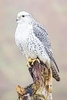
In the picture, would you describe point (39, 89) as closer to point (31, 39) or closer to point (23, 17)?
point (31, 39)

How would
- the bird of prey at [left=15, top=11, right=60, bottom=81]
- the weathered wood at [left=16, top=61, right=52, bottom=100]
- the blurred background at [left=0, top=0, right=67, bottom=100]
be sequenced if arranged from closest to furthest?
the weathered wood at [left=16, top=61, right=52, bottom=100]
the bird of prey at [left=15, top=11, right=60, bottom=81]
the blurred background at [left=0, top=0, right=67, bottom=100]

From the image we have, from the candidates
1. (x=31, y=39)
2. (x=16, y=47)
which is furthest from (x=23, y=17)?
(x=16, y=47)

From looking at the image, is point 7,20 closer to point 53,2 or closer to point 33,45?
point 53,2

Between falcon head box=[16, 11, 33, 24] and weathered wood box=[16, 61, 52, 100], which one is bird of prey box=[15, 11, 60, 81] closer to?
falcon head box=[16, 11, 33, 24]

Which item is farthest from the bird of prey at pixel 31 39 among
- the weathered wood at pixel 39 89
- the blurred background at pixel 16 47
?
the blurred background at pixel 16 47

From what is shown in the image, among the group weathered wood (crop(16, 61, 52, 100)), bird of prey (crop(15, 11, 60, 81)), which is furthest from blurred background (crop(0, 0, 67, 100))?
weathered wood (crop(16, 61, 52, 100))
